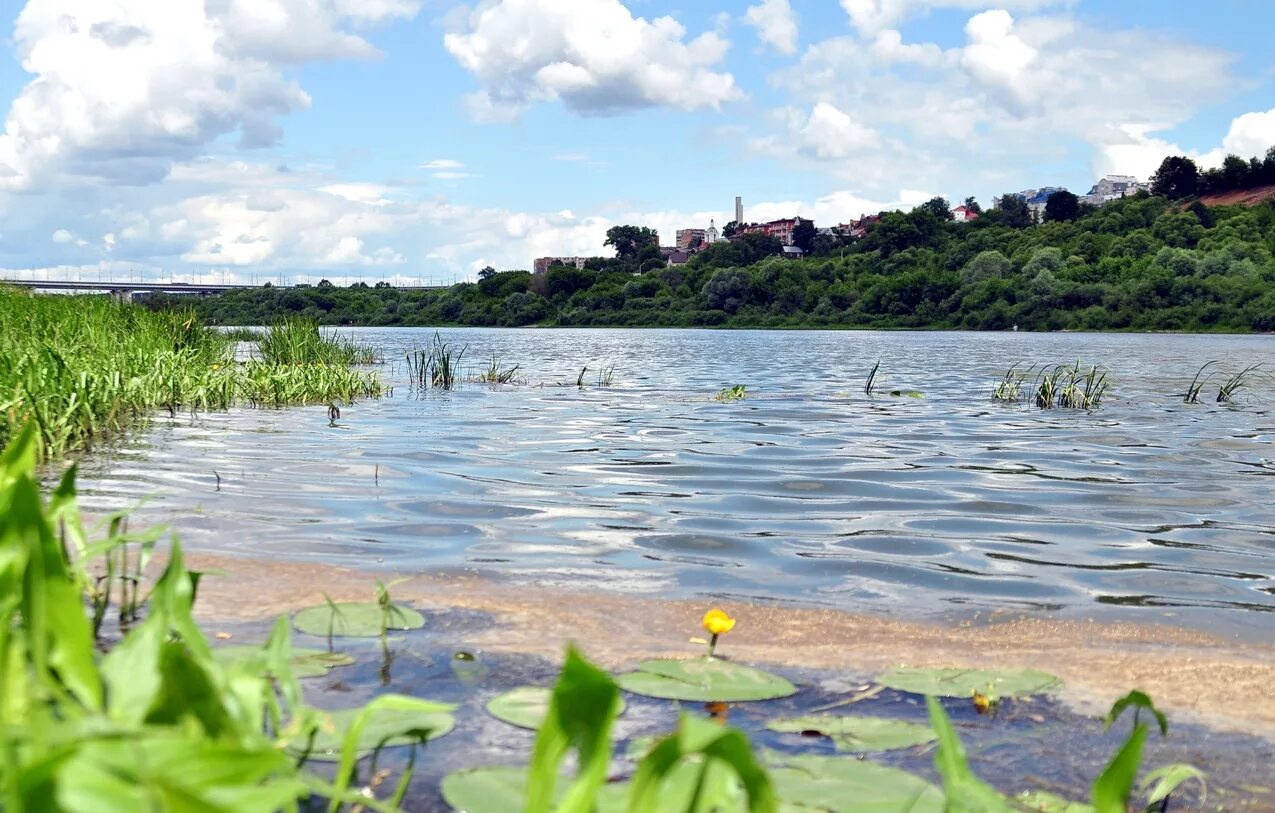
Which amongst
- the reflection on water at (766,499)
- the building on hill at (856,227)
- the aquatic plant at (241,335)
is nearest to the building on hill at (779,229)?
the building on hill at (856,227)

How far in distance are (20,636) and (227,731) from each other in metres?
0.33

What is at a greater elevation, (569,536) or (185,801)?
(185,801)

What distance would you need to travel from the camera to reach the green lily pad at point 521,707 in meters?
2.69

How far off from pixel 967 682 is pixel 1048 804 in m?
0.92

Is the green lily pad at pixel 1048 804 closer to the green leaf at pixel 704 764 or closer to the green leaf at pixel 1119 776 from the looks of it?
the green leaf at pixel 1119 776

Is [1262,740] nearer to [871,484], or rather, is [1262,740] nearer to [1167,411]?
[871,484]

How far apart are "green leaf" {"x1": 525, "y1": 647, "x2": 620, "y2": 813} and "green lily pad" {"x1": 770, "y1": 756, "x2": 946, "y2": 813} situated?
2.78 ft

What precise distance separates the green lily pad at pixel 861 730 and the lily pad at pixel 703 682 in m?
0.20

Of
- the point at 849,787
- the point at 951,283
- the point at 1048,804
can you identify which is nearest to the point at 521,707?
the point at 849,787

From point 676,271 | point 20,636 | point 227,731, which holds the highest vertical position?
point 676,271

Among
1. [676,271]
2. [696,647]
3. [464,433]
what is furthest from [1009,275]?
[696,647]

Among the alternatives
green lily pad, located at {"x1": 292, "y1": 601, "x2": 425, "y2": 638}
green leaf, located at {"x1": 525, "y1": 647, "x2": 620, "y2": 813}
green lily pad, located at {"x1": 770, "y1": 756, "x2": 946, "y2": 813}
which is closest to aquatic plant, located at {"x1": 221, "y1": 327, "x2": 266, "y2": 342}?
green lily pad, located at {"x1": 292, "y1": 601, "x2": 425, "y2": 638}

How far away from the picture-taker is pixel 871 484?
27.0 feet

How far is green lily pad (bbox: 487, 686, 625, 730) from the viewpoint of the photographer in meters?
2.69
